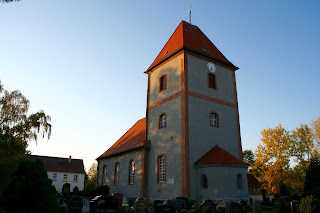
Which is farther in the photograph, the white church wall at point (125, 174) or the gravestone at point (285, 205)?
the white church wall at point (125, 174)

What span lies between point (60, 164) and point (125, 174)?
30801 millimetres

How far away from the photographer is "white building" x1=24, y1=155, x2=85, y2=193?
154 ft

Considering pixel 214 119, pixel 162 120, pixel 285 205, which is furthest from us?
pixel 162 120

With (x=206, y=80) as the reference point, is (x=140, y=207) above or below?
below

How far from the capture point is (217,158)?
17875 millimetres

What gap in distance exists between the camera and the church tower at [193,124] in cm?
1762

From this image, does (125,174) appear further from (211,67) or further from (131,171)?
(211,67)

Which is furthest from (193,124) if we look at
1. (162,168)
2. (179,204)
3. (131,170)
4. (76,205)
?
(76,205)

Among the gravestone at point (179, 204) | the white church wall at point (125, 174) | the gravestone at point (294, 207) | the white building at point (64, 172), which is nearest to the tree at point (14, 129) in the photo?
the white church wall at point (125, 174)

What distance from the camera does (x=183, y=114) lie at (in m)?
19.2

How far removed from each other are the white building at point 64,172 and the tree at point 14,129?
26.5 metres

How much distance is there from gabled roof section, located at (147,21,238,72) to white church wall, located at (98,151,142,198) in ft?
27.6

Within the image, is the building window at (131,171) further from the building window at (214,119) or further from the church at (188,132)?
the building window at (214,119)

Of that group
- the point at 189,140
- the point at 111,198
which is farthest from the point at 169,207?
the point at 189,140
